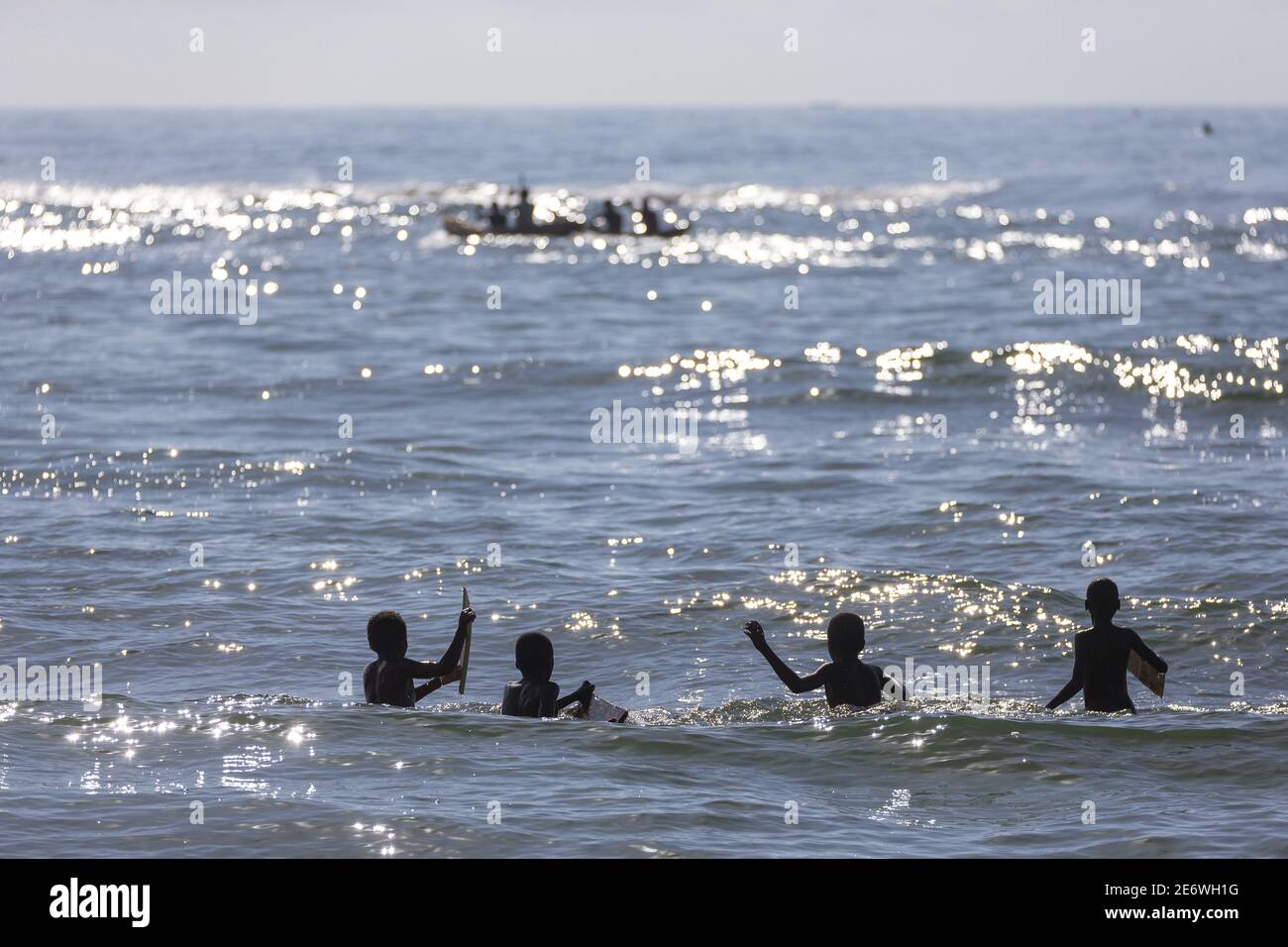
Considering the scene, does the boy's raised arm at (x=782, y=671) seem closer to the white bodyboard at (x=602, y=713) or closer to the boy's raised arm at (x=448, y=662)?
the white bodyboard at (x=602, y=713)

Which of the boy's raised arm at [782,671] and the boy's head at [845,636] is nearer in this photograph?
the boy's raised arm at [782,671]

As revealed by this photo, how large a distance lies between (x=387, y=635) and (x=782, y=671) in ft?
9.15

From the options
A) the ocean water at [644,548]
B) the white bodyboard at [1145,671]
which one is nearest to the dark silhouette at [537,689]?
the ocean water at [644,548]

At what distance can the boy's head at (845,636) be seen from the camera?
1148 cm

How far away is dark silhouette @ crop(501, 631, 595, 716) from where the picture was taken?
444 inches

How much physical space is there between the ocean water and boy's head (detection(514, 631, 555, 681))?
1.25 feet

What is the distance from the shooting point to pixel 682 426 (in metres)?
24.1

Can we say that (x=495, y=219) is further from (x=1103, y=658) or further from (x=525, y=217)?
(x=1103, y=658)

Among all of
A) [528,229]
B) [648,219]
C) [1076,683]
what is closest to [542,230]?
[528,229]

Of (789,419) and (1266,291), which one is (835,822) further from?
(1266,291)

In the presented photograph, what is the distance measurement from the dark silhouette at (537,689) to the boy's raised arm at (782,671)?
129 centimetres

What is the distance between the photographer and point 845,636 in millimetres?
11539

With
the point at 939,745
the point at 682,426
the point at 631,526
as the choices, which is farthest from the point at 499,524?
the point at 939,745
